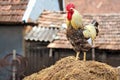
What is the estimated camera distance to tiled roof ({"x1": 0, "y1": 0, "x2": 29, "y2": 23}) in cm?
1368

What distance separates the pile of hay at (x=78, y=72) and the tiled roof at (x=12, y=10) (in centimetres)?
709

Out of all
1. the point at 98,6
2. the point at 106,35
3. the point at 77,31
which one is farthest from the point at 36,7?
the point at 98,6

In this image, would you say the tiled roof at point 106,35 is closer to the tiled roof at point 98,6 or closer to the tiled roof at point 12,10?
the tiled roof at point 12,10

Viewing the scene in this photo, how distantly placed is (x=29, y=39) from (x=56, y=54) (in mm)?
1157

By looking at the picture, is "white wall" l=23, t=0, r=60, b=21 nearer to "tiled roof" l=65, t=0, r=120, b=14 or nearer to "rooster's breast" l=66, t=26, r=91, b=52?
"rooster's breast" l=66, t=26, r=91, b=52

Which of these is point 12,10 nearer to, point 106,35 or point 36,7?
point 36,7

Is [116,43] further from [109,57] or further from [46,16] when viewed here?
[46,16]

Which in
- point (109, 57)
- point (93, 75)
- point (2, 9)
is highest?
point (2, 9)

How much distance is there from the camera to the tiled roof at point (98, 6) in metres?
29.9

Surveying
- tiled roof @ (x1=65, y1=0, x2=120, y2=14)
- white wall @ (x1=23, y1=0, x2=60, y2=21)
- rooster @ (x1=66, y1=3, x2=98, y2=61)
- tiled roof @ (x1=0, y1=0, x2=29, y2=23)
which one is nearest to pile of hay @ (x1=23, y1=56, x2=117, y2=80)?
rooster @ (x1=66, y1=3, x2=98, y2=61)

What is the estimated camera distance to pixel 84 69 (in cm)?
637

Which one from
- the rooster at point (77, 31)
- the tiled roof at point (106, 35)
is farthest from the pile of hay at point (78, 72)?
the tiled roof at point (106, 35)

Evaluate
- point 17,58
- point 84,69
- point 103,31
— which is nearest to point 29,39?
point 17,58

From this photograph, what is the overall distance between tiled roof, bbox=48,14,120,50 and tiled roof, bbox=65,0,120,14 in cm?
1506
